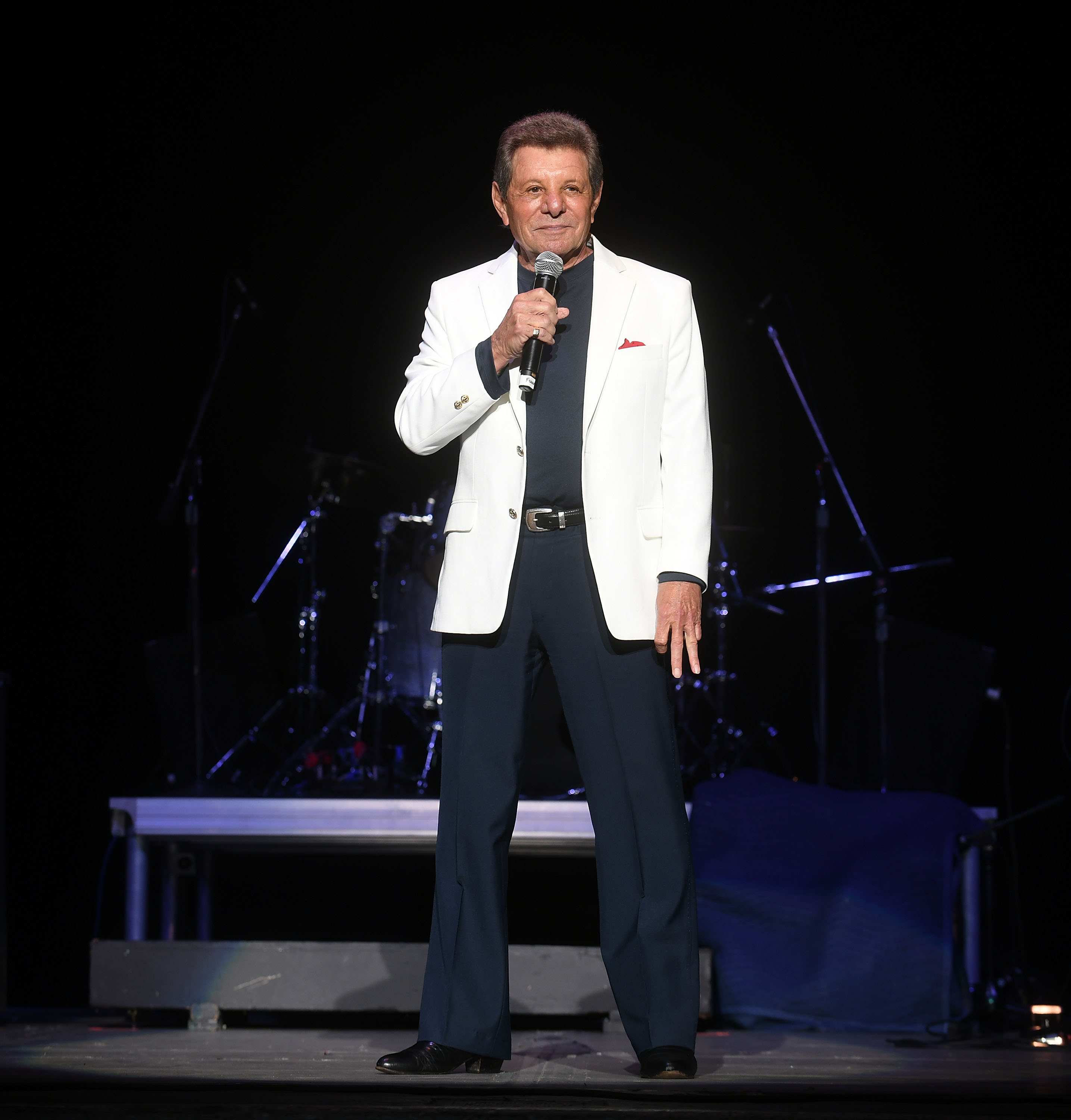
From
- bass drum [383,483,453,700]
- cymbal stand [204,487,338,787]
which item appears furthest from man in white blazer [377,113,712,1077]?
bass drum [383,483,453,700]

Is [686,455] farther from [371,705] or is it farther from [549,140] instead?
[371,705]

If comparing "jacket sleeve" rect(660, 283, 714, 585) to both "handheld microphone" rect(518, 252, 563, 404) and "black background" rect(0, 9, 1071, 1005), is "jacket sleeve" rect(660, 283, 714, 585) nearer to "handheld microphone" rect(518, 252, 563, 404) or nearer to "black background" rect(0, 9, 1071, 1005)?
"handheld microphone" rect(518, 252, 563, 404)

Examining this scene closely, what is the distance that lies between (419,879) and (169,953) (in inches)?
70.4

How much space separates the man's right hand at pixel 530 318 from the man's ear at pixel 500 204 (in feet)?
1.02

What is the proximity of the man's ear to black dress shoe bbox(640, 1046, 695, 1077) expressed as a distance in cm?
139

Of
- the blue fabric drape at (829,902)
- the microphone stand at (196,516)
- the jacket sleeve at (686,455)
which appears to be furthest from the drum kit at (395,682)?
the jacket sleeve at (686,455)

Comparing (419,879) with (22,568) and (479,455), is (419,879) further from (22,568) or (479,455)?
(479,455)

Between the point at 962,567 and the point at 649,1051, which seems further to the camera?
the point at 962,567

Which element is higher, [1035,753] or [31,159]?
[31,159]

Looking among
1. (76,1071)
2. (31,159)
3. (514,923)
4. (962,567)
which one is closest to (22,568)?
(31,159)

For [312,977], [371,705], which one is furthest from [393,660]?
[312,977]

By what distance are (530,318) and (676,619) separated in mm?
541

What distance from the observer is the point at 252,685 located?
5.28 m

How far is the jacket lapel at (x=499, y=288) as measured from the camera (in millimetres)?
2211
